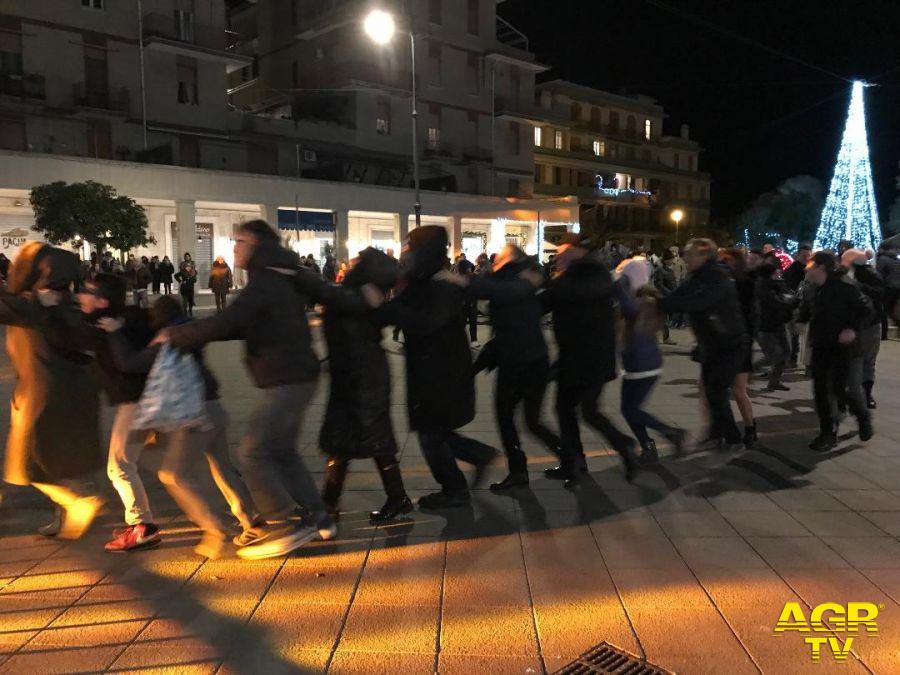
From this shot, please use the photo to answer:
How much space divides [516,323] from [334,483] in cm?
162

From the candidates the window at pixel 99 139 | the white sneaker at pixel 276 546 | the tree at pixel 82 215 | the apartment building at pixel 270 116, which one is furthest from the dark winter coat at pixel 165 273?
the white sneaker at pixel 276 546

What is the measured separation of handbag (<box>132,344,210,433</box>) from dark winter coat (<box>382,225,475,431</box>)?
1.23 meters

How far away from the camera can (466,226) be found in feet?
122

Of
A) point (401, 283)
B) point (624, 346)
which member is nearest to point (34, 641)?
point (401, 283)

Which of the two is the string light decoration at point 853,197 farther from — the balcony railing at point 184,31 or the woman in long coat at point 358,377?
the woman in long coat at point 358,377

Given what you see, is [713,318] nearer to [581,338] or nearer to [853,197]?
[581,338]

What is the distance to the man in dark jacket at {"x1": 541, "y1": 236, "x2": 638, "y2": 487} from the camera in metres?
5.02

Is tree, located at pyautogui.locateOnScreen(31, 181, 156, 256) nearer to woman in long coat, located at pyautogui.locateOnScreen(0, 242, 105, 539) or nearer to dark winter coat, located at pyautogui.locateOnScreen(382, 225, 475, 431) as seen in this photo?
woman in long coat, located at pyautogui.locateOnScreen(0, 242, 105, 539)

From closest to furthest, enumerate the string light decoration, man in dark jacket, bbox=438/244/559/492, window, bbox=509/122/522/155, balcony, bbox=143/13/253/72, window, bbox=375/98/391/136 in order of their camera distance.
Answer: man in dark jacket, bbox=438/244/559/492 < balcony, bbox=143/13/253/72 < the string light decoration < window, bbox=375/98/391/136 < window, bbox=509/122/522/155

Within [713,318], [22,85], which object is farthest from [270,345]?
[22,85]

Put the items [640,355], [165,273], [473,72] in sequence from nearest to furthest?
[640,355] < [165,273] < [473,72]

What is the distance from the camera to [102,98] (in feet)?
87.9

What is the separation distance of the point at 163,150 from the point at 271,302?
87.1 feet

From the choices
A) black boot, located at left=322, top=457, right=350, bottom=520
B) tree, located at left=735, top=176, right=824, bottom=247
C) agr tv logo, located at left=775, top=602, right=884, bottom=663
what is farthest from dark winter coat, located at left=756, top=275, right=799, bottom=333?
tree, located at left=735, top=176, right=824, bottom=247
